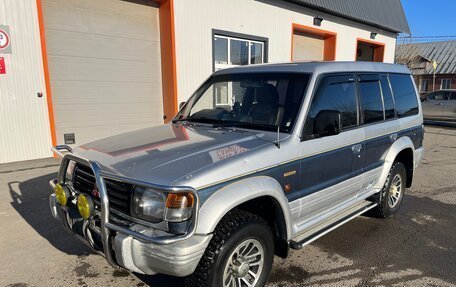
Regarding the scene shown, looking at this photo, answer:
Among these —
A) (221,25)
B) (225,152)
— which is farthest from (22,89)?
(225,152)

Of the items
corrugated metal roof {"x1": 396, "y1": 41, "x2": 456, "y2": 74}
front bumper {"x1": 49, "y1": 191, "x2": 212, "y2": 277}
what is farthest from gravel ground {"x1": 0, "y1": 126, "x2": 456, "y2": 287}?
corrugated metal roof {"x1": 396, "y1": 41, "x2": 456, "y2": 74}

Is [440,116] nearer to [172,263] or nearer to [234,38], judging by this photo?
[234,38]

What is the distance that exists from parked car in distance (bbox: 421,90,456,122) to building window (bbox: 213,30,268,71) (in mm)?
10588

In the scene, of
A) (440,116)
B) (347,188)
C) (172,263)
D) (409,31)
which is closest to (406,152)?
(347,188)

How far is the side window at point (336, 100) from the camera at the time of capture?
3.33m

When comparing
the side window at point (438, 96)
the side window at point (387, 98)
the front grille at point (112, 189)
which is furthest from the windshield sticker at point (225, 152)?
the side window at point (438, 96)

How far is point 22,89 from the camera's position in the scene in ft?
25.5

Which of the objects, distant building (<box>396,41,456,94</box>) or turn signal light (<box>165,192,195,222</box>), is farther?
distant building (<box>396,41,456,94</box>)

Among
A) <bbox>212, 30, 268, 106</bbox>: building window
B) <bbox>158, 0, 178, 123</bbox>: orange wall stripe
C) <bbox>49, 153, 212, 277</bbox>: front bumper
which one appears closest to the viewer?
<bbox>49, 153, 212, 277</bbox>: front bumper

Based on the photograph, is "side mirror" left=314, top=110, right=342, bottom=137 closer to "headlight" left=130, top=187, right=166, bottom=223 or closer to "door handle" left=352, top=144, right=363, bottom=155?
"door handle" left=352, top=144, right=363, bottom=155

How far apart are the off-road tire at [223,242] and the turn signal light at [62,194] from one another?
128 cm

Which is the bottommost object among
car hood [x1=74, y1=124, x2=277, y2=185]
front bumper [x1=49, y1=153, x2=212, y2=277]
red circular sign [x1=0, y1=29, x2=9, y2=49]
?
front bumper [x1=49, y1=153, x2=212, y2=277]

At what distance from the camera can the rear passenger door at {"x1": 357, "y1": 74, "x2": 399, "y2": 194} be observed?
13.5 feet

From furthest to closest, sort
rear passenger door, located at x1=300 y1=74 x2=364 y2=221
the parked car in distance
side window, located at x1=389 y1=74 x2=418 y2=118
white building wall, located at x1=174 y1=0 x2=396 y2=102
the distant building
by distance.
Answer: the distant building → the parked car in distance → white building wall, located at x1=174 y1=0 x2=396 y2=102 → side window, located at x1=389 y1=74 x2=418 y2=118 → rear passenger door, located at x1=300 y1=74 x2=364 y2=221
